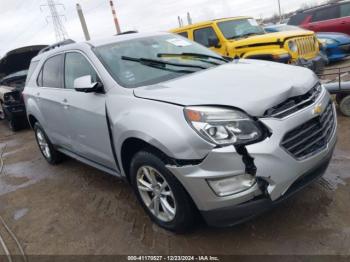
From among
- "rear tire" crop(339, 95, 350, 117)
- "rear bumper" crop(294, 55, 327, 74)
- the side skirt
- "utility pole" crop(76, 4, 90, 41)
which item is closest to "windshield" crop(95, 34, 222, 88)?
the side skirt

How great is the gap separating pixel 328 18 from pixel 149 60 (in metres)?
10.4

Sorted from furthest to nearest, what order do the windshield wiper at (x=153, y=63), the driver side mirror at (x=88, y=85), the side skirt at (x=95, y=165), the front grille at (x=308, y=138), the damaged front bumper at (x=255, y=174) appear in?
the side skirt at (x=95, y=165) < the windshield wiper at (x=153, y=63) < the driver side mirror at (x=88, y=85) < the front grille at (x=308, y=138) < the damaged front bumper at (x=255, y=174)

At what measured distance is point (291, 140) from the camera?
2.45 meters

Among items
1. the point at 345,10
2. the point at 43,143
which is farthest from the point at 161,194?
the point at 345,10

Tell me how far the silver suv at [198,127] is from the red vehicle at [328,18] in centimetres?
927

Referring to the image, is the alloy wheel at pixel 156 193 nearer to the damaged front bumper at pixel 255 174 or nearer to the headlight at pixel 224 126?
the damaged front bumper at pixel 255 174

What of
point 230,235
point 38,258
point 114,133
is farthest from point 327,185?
point 38,258

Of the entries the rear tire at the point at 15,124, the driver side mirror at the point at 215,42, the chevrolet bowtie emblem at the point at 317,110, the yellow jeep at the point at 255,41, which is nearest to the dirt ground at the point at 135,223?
the chevrolet bowtie emblem at the point at 317,110

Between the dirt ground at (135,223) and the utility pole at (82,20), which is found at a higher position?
the utility pole at (82,20)

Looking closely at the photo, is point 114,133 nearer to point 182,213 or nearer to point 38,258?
point 182,213

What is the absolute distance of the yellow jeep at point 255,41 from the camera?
6668 millimetres

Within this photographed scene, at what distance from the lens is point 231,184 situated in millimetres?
2418

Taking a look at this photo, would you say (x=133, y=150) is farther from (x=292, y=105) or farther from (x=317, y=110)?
(x=317, y=110)

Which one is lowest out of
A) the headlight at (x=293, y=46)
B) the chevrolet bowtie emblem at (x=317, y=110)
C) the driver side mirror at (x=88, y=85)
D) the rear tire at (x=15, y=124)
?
the rear tire at (x=15, y=124)
